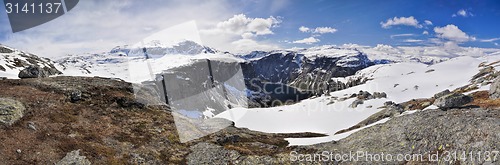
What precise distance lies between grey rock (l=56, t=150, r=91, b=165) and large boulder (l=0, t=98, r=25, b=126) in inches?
299

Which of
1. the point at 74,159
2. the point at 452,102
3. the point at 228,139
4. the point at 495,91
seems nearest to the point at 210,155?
the point at 228,139

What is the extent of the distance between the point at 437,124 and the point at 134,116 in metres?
37.6

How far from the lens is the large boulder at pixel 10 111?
29.2 metres

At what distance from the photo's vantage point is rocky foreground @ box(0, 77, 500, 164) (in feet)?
90.8

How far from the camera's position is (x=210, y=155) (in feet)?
115

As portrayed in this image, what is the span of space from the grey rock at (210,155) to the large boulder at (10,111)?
17.5 metres

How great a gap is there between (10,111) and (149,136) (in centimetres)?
1390

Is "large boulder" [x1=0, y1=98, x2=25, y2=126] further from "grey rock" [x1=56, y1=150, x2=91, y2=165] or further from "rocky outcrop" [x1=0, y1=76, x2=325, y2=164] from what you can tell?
"grey rock" [x1=56, y1=150, x2=91, y2=165]

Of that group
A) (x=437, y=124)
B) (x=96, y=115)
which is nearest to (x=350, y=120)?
(x=437, y=124)

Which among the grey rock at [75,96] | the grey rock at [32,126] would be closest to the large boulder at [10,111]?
the grey rock at [32,126]

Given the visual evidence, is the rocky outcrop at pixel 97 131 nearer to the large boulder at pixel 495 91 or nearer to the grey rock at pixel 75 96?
the grey rock at pixel 75 96

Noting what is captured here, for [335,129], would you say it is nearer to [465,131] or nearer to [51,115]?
[465,131]

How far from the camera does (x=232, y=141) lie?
42469mm

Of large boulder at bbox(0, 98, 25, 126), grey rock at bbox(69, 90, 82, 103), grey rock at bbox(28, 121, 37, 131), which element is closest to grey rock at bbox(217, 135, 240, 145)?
grey rock at bbox(69, 90, 82, 103)
